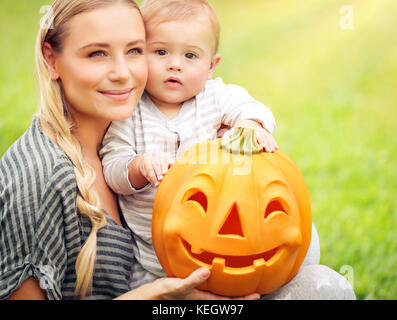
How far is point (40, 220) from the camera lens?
1.86 metres

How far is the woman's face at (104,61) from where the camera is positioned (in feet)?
6.29

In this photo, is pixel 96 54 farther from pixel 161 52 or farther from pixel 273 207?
pixel 273 207

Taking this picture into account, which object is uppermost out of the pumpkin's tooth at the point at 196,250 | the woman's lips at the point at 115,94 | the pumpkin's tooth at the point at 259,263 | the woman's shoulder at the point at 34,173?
the woman's lips at the point at 115,94

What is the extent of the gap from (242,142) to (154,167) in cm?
33

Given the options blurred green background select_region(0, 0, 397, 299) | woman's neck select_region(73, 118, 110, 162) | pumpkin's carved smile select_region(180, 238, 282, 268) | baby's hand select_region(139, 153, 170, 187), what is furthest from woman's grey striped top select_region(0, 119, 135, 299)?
blurred green background select_region(0, 0, 397, 299)

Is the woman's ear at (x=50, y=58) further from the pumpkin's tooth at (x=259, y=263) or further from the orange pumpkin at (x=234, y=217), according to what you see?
the pumpkin's tooth at (x=259, y=263)

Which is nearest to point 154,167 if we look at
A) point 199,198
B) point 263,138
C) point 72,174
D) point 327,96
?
point 199,198

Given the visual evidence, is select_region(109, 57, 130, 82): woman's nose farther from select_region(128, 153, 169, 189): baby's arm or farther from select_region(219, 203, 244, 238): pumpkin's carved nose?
select_region(219, 203, 244, 238): pumpkin's carved nose

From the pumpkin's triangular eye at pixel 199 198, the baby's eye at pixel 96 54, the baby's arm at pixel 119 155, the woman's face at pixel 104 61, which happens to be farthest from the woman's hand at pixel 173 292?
the baby's eye at pixel 96 54

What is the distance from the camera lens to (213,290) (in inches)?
71.7

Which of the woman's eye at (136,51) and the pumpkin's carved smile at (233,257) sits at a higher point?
the woman's eye at (136,51)

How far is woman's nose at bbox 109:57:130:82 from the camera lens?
1.96 metres

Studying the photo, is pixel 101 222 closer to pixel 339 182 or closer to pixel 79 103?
pixel 79 103
